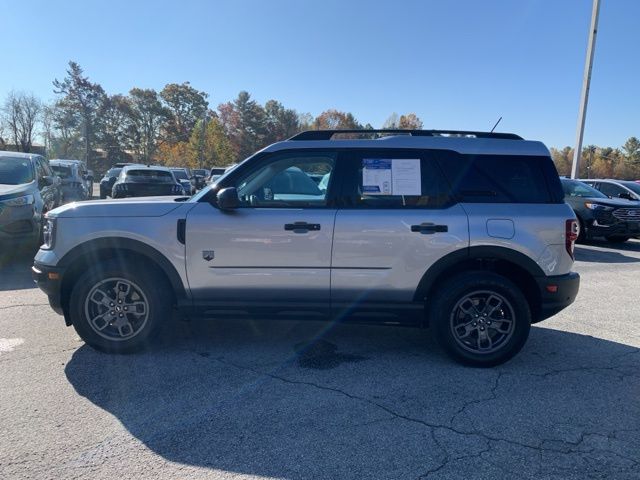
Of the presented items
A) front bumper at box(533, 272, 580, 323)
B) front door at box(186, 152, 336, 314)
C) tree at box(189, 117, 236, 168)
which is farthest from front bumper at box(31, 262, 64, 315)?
tree at box(189, 117, 236, 168)

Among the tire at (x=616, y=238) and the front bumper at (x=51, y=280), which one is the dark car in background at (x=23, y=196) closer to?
the front bumper at (x=51, y=280)

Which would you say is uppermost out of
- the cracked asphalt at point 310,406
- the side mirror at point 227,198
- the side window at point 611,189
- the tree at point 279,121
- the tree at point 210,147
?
the tree at point 279,121

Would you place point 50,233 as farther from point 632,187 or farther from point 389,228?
point 632,187

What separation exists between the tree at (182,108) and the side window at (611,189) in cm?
7017

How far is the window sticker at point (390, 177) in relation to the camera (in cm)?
414

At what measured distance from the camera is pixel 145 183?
13.5m

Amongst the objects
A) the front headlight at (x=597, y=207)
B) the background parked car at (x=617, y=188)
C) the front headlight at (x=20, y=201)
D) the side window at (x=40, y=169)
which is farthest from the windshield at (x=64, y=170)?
the background parked car at (x=617, y=188)

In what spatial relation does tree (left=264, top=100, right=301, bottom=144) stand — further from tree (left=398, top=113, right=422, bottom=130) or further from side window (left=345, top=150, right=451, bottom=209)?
side window (left=345, top=150, right=451, bottom=209)

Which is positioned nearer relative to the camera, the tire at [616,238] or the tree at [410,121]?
the tire at [616,238]

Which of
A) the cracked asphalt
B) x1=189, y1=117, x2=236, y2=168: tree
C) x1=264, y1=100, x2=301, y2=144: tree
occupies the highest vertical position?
x1=264, y1=100, x2=301, y2=144: tree

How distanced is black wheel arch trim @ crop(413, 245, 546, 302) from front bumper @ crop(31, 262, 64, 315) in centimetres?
324

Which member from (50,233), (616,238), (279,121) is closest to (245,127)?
(279,121)

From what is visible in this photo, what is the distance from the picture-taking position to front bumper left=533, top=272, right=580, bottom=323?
4102mm

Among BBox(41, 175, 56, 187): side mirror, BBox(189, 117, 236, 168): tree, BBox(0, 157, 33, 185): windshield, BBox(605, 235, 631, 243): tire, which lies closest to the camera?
BBox(0, 157, 33, 185): windshield
